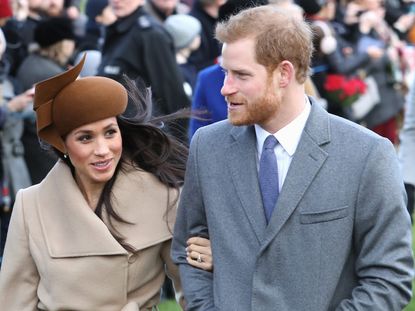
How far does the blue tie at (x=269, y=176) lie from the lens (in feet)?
13.5

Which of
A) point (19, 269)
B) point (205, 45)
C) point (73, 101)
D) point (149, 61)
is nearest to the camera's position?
point (73, 101)

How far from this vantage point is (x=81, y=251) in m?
4.78

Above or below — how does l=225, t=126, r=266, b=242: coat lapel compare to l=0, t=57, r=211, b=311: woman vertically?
above

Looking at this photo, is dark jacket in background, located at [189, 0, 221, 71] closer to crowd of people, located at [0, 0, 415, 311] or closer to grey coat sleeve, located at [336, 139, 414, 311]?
crowd of people, located at [0, 0, 415, 311]

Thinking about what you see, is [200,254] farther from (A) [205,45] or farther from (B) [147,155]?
(A) [205,45]

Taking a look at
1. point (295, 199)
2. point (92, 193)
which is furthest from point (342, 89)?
point (295, 199)

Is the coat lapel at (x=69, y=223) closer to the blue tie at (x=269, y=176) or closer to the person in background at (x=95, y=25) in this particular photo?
the blue tie at (x=269, y=176)

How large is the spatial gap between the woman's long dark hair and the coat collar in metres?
0.03

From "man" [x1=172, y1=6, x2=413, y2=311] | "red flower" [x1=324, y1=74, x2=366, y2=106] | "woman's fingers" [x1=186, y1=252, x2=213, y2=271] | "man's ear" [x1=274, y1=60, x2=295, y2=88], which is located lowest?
"red flower" [x1=324, y1=74, x2=366, y2=106]

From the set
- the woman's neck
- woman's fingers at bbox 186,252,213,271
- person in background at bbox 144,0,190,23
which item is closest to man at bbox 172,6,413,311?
woman's fingers at bbox 186,252,213,271

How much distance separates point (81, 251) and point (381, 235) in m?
1.37

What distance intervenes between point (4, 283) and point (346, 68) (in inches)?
310

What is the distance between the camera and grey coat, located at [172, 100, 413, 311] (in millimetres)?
3996

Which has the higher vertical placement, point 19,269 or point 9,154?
point 19,269
